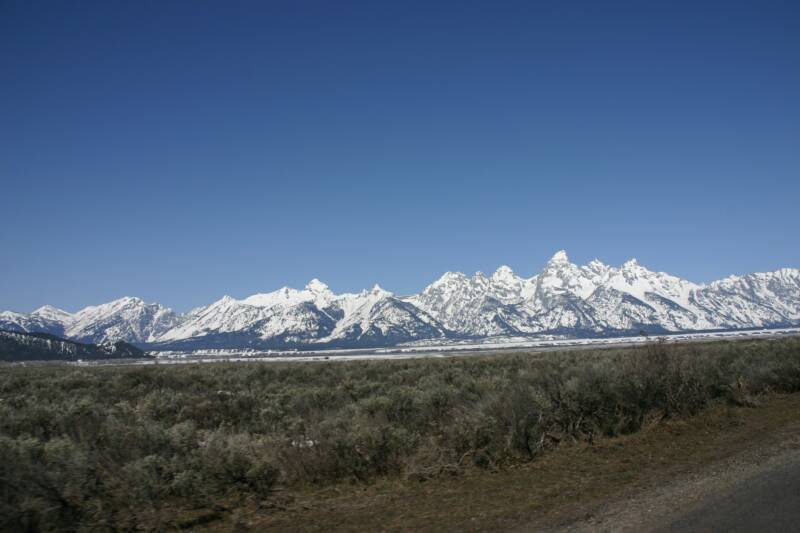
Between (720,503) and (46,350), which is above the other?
(46,350)

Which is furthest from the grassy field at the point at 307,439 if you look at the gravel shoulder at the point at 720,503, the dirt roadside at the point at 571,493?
the gravel shoulder at the point at 720,503

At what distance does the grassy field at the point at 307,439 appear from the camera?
7.90 meters

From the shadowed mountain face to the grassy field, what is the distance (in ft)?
549

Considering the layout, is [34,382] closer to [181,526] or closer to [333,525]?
[181,526]

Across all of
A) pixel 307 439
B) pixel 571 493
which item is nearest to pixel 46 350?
pixel 307 439

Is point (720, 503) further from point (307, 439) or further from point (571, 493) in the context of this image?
point (307, 439)

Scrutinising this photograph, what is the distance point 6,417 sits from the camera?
14000mm

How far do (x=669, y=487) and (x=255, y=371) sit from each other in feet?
86.0

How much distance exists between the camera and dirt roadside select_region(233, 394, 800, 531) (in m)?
7.39

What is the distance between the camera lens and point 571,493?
8539 millimetres

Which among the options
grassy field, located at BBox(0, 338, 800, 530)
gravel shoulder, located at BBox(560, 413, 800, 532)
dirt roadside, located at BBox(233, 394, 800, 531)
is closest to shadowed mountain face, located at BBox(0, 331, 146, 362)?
grassy field, located at BBox(0, 338, 800, 530)

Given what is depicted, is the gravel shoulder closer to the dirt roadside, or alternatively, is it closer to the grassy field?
the dirt roadside

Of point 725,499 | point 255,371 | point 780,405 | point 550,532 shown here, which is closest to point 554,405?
point 725,499

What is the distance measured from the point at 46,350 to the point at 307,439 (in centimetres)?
19052
